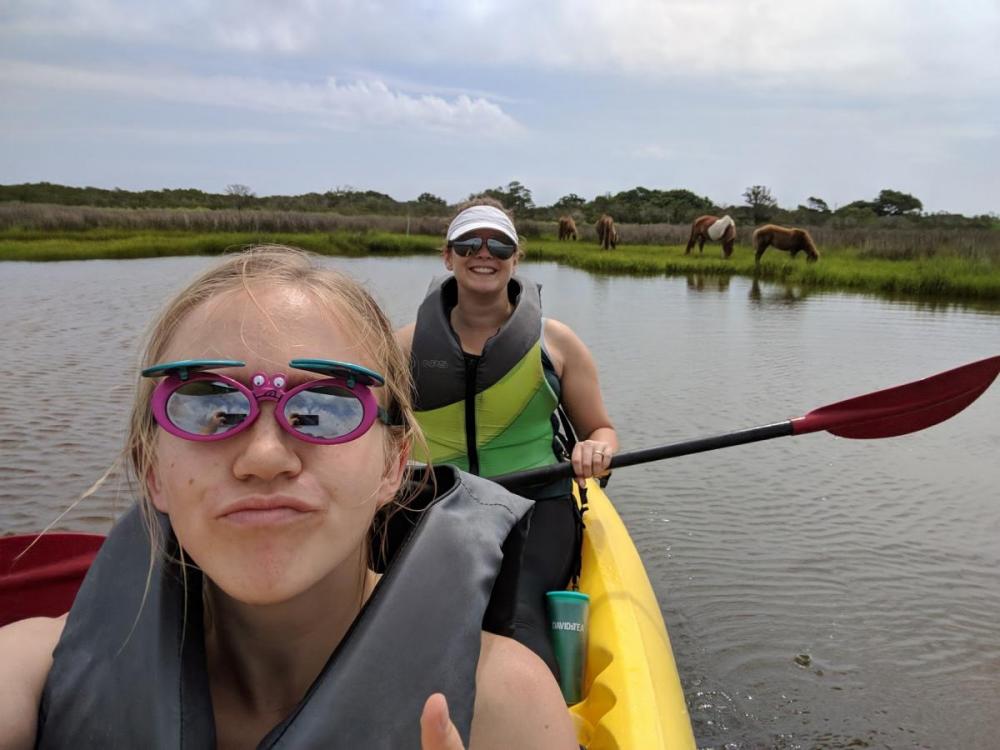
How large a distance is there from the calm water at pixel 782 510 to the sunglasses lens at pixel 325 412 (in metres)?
0.44

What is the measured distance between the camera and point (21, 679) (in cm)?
116

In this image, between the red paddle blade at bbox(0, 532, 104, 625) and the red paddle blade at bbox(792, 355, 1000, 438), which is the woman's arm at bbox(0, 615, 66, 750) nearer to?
the red paddle blade at bbox(0, 532, 104, 625)

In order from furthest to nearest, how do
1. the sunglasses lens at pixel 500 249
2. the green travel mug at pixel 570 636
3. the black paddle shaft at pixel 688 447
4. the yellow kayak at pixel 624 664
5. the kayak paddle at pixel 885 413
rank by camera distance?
the sunglasses lens at pixel 500 249
the kayak paddle at pixel 885 413
the black paddle shaft at pixel 688 447
the green travel mug at pixel 570 636
the yellow kayak at pixel 624 664

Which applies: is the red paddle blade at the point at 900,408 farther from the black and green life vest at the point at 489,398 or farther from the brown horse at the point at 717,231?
the brown horse at the point at 717,231

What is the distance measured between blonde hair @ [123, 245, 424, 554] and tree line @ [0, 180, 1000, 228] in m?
40.5

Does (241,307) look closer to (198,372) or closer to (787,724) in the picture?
(198,372)

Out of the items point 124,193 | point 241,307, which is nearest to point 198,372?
point 241,307

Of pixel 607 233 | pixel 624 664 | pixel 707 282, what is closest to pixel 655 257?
pixel 607 233

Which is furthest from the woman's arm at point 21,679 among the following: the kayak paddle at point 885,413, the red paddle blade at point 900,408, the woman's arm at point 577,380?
the red paddle blade at point 900,408

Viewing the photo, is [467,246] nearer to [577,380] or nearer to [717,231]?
→ [577,380]

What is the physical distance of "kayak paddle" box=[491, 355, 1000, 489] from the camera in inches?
126

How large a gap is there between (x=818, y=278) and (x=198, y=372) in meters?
18.7

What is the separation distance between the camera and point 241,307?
1.13 meters

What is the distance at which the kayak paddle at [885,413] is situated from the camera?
3.19 meters
